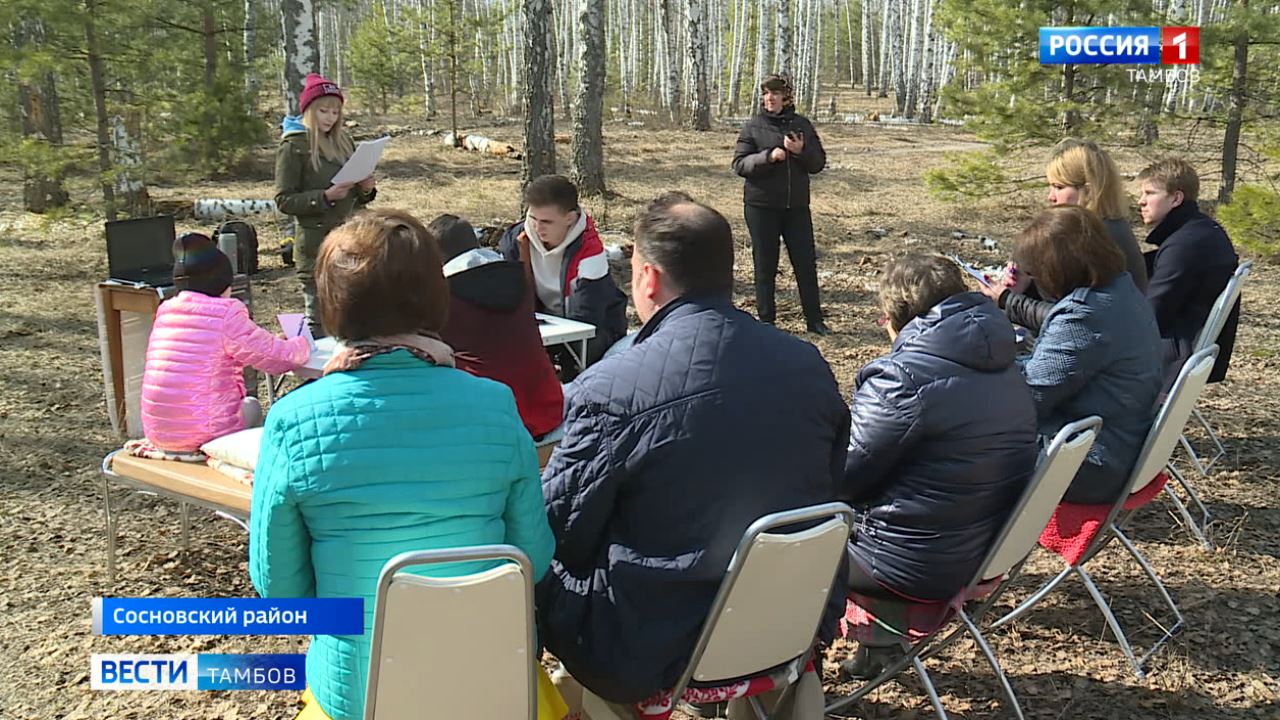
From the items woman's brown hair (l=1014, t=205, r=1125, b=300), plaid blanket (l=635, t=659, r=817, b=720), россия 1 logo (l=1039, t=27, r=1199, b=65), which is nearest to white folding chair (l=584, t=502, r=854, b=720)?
plaid blanket (l=635, t=659, r=817, b=720)

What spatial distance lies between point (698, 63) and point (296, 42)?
14.8 meters

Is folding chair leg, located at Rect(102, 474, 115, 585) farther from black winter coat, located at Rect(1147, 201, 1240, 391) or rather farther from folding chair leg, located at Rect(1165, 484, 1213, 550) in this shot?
black winter coat, located at Rect(1147, 201, 1240, 391)

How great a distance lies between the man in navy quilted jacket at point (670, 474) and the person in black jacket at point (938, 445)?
20.9 inches

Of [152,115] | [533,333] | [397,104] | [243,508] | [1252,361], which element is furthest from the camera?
[397,104]

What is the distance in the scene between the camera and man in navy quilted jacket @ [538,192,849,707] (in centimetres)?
203

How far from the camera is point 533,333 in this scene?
10.9 ft

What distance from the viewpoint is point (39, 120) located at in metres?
12.5

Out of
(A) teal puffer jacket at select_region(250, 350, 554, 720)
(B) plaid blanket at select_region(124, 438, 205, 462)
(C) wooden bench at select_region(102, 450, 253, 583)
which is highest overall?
(A) teal puffer jacket at select_region(250, 350, 554, 720)

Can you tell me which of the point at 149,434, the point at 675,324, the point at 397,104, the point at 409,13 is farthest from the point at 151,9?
the point at 397,104

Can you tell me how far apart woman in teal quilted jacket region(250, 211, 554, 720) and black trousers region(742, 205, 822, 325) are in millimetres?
5140

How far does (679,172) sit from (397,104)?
22.3 m

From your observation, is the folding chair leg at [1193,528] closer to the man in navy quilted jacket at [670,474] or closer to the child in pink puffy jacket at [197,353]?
the man in navy quilted jacket at [670,474]

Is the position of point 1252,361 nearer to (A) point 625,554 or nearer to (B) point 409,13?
(A) point 625,554

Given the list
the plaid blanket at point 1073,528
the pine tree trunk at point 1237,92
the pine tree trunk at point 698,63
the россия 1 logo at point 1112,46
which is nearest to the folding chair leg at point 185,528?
the plaid blanket at point 1073,528
